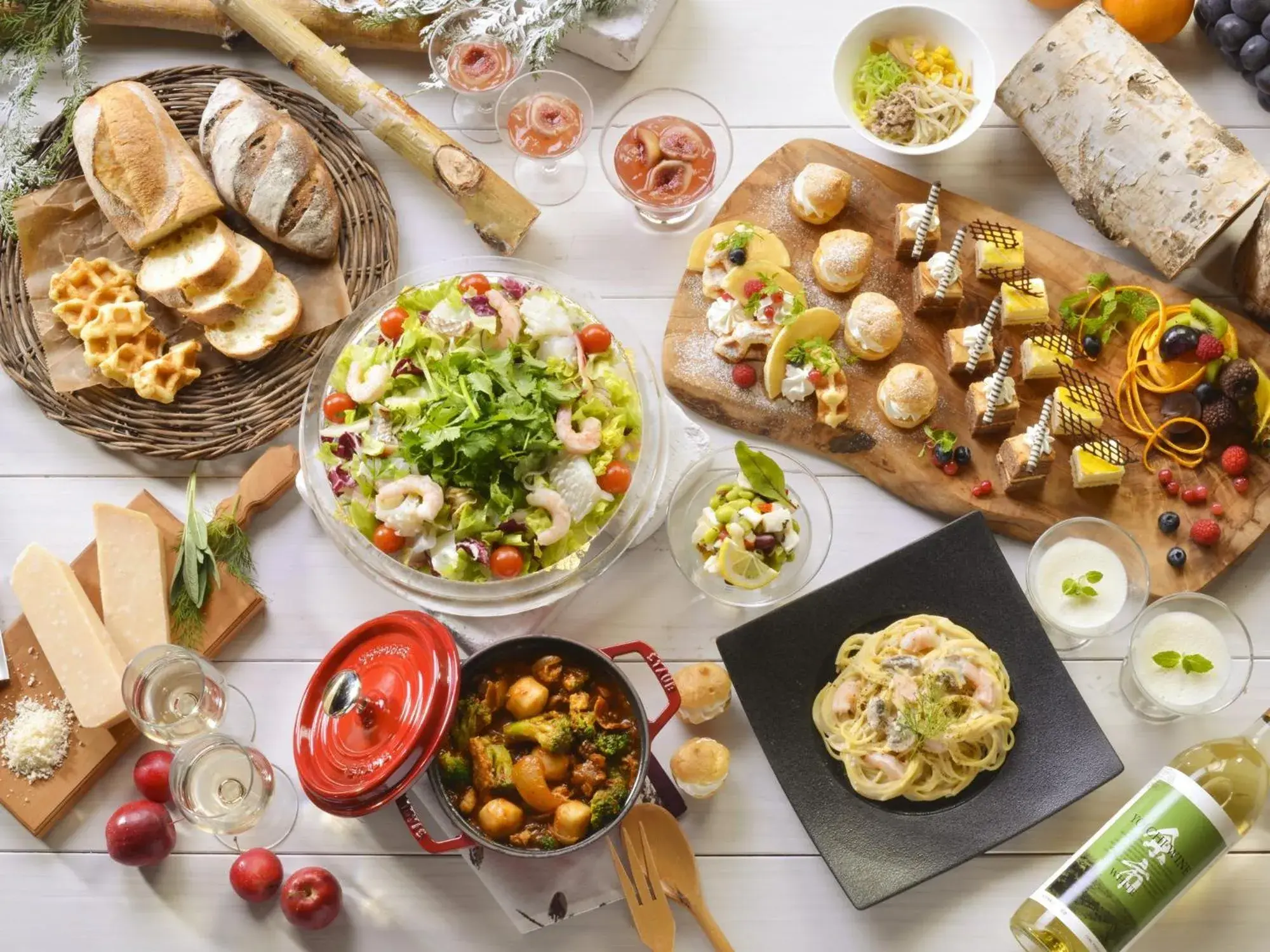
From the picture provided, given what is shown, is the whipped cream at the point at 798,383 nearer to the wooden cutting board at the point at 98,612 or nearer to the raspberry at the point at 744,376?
the raspberry at the point at 744,376

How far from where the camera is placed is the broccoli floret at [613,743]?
2.93m

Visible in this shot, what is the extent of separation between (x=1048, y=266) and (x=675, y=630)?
1.54 metres

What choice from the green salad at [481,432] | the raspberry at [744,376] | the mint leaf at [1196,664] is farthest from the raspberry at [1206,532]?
the green salad at [481,432]

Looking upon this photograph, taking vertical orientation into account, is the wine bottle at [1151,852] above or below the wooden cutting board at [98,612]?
above

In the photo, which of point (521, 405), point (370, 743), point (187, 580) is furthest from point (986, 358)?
point (187, 580)

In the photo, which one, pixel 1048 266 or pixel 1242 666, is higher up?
pixel 1048 266

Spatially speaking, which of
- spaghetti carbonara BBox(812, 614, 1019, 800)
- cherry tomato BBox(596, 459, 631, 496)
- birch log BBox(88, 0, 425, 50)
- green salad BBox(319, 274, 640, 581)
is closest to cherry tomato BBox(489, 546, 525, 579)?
green salad BBox(319, 274, 640, 581)

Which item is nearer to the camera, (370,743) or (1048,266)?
(370,743)

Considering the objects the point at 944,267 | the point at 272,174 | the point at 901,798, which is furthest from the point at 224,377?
the point at 901,798

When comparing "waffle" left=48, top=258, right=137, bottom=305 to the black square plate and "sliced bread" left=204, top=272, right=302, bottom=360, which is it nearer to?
"sliced bread" left=204, top=272, right=302, bottom=360

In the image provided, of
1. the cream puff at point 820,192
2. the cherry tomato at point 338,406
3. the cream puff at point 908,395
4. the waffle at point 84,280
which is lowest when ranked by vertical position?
the waffle at point 84,280

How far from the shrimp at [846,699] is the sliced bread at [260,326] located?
187cm

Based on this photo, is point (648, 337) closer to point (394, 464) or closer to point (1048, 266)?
point (394, 464)

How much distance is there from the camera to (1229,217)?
322 cm
